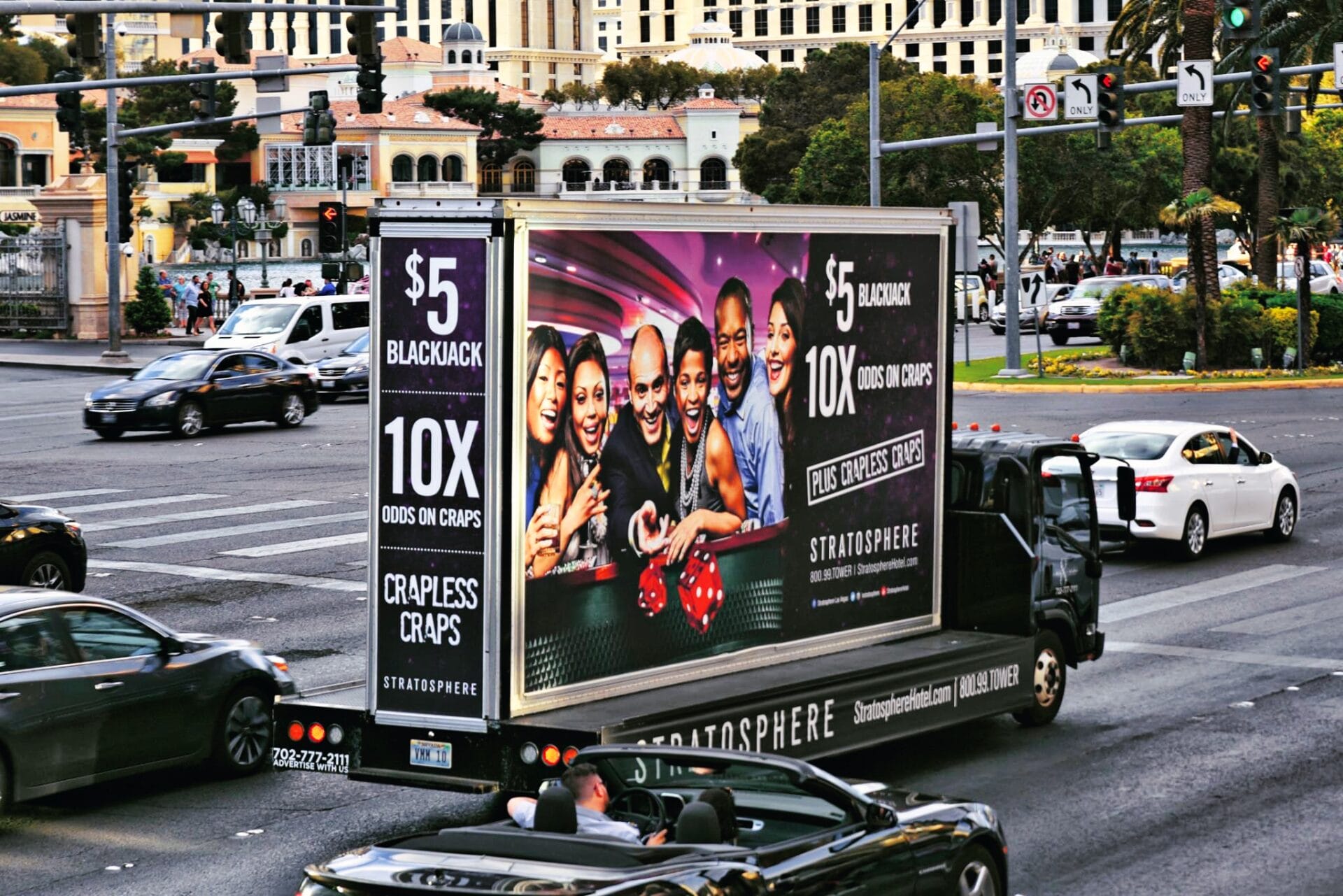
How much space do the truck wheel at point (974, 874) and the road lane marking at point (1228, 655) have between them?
7493mm

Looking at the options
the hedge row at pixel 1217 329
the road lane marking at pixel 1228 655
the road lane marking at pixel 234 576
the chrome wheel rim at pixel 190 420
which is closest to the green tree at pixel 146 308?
the chrome wheel rim at pixel 190 420

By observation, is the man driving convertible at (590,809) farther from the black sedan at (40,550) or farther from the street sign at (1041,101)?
the street sign at (1041,101)

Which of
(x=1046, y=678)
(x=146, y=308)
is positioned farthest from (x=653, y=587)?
(x=146, y=308)

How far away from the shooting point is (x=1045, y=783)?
40.4 ft

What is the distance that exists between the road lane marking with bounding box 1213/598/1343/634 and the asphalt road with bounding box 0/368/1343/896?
0.14ft

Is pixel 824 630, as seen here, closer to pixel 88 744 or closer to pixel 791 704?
pixel 791 704

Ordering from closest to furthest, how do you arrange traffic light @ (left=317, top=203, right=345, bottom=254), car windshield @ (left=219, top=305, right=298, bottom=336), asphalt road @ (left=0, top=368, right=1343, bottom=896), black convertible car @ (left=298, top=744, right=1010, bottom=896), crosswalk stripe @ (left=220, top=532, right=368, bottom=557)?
black convertible car @ (left=298, top=744, right=1010, bottom=896), asphalt road @ (left=0, top=368, right=1343, bottom=896), crosswalk stripe @ (left=220, top=532, right=368, bottom=557), car windshield @ (left=219, top=305, right=298, bottom=336), traffic light @ (left=317, top=203, right=345, bottom=254)

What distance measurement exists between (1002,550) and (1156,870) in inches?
129

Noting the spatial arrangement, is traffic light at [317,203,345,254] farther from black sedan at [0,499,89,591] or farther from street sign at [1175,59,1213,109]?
black sedan at [0,499,89,591]

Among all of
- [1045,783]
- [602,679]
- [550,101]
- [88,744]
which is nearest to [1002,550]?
[1045,783]

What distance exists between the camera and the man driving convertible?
26.2 feet

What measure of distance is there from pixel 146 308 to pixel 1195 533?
4234 cm

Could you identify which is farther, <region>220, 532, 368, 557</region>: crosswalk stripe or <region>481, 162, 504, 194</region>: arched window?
<region>481, 162, 504, 194</region>: arched window

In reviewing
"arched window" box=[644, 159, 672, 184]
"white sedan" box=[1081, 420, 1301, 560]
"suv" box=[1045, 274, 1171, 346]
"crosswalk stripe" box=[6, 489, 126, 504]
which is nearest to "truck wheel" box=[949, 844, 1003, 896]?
"white sedan" box=[1081, 420, 1301, 560]
